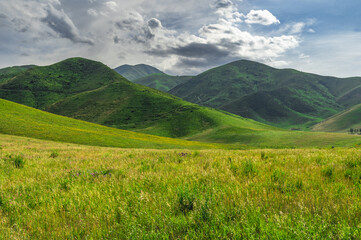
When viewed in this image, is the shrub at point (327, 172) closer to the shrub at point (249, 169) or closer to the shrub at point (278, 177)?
the shrub at point (278, 177)

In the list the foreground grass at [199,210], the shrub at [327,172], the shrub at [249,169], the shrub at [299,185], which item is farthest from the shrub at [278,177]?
the shrub at [327,172]

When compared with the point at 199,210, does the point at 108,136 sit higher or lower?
lower

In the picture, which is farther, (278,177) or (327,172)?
(327,172)

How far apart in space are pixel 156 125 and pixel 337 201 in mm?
159978

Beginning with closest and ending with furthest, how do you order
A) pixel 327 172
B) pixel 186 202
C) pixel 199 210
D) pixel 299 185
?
pixel 199 210 < pixel 186 202 < pixel 299 185 < pixel 327 172

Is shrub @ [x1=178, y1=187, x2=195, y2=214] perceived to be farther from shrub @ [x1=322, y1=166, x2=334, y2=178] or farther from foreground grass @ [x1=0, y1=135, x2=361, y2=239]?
shrub @ [x1=322, y1=166, x2=334, y2=178]

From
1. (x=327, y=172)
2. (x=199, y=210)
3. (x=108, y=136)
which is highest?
(x=327, y=172)

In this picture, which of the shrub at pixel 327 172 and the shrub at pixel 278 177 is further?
the shrub at pixel 327 172

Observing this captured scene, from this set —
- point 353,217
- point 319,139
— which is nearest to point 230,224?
point 353,217

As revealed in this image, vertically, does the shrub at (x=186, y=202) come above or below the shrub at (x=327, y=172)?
below

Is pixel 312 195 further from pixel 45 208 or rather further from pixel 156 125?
pixel 156 125

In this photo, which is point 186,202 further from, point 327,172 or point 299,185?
point 327,172

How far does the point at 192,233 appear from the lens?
100 inches

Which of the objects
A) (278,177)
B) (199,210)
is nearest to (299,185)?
(278,177)
